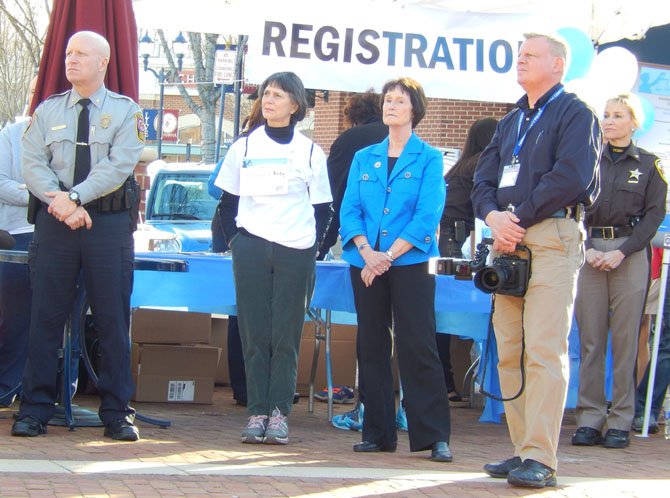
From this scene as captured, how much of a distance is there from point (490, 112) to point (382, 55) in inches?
528

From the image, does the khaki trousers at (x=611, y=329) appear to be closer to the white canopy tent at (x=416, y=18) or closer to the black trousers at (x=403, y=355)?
the black trousers at (x=403, y=355)

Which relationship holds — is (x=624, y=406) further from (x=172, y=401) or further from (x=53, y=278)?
(x=53, y=278)

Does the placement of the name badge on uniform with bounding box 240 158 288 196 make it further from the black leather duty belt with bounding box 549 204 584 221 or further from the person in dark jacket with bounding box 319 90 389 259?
the black leather duty belt with bounding box 549 204 584 221

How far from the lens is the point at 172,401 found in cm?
812

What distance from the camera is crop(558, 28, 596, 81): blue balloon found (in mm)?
8062

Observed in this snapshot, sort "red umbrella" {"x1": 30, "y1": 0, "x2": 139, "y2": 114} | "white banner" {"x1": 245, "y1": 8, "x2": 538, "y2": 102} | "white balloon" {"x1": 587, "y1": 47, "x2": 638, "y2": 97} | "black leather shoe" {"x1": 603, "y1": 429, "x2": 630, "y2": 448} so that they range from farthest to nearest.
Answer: "white banner" {"x1": 245, "y1": 8, "x2": 538, "y2": 102} → "white balloon" {"x1": 587, "y1": 47, "x2": 638, "y2": 97} → "black leather shoe" {"x1": 603, "y1": 429, "x2": 630, "y2": 448} → "red umbrella" {"x1": 30, "y1": 0, "x2": 139, "y2": 114}

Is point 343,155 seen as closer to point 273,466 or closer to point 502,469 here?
point 273,466

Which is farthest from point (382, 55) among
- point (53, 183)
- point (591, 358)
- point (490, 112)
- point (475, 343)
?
point (490, 112)

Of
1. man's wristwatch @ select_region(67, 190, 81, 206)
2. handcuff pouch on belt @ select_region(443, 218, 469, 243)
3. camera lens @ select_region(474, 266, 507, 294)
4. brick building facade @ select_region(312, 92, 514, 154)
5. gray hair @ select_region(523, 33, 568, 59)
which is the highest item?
brick building facade @ select_region(312, 92, 514, 154)

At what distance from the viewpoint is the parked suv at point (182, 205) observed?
12969 mm

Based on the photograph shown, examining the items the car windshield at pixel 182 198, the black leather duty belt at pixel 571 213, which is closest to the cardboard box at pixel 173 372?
the black leather duty belt at pixel 571 213

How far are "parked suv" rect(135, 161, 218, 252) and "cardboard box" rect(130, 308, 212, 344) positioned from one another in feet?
14.4

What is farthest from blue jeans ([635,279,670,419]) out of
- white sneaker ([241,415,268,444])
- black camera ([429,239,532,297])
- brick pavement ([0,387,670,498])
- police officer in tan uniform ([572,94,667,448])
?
black camera ([429,239,532,297])

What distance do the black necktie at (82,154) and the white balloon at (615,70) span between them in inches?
151
